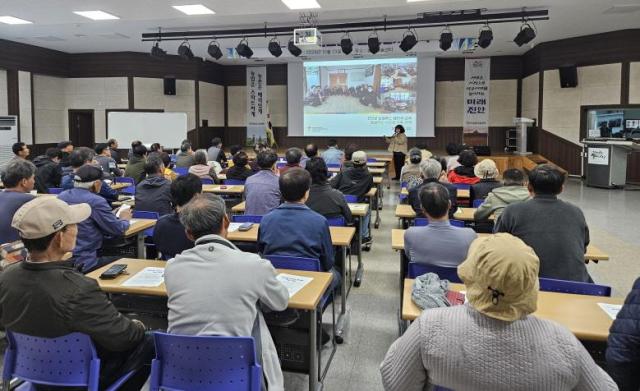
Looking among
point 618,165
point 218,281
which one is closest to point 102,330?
point 218,281

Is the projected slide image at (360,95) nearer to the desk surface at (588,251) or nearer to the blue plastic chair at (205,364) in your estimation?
the desk surface at (588,251)

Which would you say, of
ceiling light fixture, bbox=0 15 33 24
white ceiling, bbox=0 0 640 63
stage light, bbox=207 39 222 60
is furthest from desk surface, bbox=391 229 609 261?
ceiling light fixture, bbox=0 15 33 24

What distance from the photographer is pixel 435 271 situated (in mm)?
3004

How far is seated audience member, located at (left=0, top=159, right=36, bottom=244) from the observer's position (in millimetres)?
3818

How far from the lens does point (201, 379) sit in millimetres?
1976

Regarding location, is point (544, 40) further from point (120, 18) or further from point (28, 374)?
point (28, 374)

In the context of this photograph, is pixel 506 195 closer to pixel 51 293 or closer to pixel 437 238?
pixel 437 238

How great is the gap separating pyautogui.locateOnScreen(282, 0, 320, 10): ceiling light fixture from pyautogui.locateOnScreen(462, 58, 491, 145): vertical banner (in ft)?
26.5

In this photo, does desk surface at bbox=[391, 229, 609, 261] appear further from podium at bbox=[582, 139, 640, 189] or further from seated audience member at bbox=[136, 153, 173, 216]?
podium at bbox=[582, 139, 640, 189]

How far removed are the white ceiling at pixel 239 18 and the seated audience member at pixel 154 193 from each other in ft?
14.8

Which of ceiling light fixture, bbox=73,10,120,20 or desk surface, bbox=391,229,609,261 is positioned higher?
ceiling light fixture, bbox=73,10,120,20

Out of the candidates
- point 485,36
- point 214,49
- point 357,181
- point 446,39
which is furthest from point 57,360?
point 214,49

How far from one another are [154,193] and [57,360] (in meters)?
3.13

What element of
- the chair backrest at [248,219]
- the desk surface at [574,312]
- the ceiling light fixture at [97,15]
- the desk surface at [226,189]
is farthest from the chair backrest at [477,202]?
the ceiling light fixture at [97,15]
